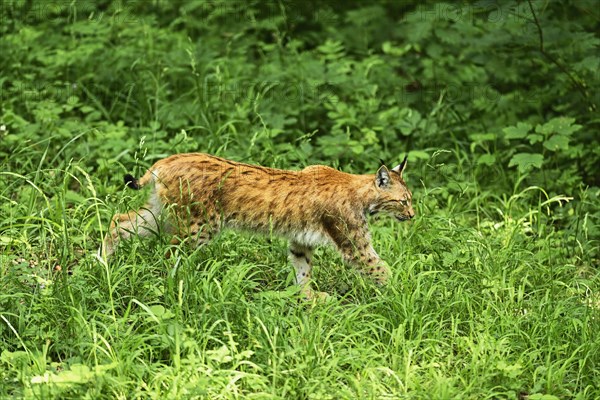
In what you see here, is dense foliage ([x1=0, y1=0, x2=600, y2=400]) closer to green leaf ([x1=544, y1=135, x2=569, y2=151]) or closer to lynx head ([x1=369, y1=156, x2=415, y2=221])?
green leaf ([x1=544, y1=135, x2=569, y2=151])

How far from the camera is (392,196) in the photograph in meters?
7.58

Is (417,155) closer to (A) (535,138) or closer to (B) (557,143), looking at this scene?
(A) (535,138)

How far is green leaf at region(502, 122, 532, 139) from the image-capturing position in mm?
9445

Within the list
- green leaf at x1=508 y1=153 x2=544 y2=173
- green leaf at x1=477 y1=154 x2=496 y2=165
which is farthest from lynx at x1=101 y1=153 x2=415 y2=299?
green leaf at x1=477 y1=154 x2=496 y2=165

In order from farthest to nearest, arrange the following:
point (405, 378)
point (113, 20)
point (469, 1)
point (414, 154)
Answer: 1. point (469, 1)
2. point (113, 20)
3. point (414, 154)
4. point (405, 378)

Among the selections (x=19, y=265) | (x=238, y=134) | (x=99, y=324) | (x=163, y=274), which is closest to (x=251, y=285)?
(x=163, y=274)

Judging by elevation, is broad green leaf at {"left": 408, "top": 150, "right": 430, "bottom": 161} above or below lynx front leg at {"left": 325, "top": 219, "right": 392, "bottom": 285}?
below

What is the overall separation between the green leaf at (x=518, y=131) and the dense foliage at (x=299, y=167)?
1.1 inches

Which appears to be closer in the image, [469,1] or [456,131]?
[456,131]

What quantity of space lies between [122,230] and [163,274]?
0.75 metres

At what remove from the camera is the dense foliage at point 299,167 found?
6.14 meters

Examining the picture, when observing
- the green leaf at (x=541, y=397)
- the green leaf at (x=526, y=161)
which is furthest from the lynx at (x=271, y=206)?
the green leaf at (x=526, y=161)

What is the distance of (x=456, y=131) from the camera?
407 inches

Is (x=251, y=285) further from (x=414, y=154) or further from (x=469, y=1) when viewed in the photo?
(x=469, y=1)
